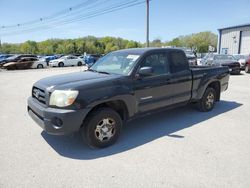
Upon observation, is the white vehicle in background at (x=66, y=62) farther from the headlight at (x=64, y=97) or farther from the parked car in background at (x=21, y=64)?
the headlight at (x=64, y=97)

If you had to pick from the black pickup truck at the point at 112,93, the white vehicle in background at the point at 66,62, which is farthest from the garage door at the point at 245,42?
the black pickup truck at the point at 112,93

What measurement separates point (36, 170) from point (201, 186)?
2359mm

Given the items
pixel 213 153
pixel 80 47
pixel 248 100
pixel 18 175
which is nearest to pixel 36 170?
pixel 18 175

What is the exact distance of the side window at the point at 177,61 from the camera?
5.00 meters

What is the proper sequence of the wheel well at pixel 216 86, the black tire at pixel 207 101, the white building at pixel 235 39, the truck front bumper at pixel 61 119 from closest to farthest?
the truck front bumper at pixel 61 119 → the black tire at pixel 207 101 → the wheel well at pixel 216 86 → the white building at pixel 235 39

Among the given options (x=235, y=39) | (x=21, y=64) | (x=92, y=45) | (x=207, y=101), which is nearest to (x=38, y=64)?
(x=21, y=64)

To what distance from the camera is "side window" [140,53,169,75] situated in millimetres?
4490

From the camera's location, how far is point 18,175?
3.10 meters

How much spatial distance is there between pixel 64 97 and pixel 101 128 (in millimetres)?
884

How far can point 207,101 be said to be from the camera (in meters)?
→ 6.07

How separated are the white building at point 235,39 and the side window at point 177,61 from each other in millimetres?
30162

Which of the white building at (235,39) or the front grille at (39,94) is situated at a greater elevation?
Answer: the white building at (235,39)

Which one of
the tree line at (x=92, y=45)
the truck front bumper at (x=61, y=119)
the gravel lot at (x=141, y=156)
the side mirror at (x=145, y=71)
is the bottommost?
the gravel lot at (x=141, y=156)

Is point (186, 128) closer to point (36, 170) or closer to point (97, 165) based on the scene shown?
point (97, 165)
